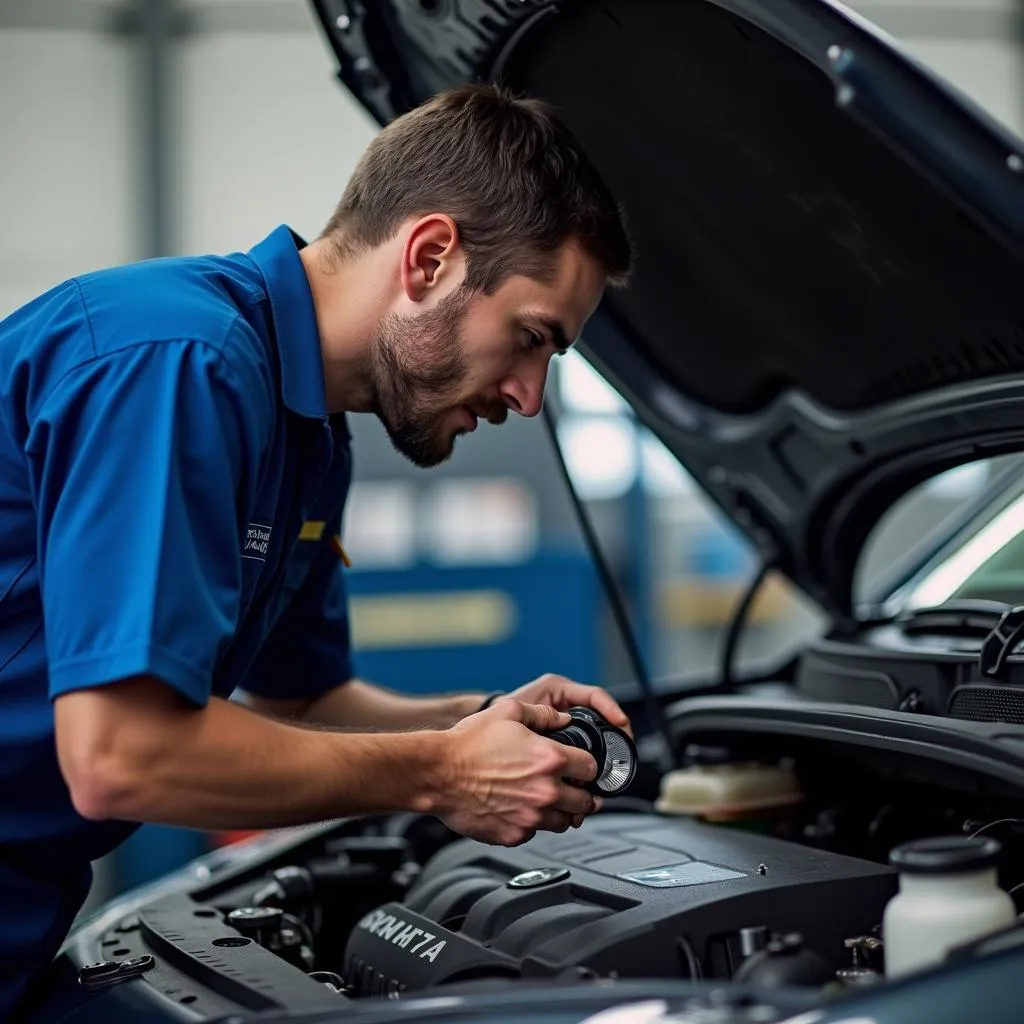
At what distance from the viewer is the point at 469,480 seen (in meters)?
6.79

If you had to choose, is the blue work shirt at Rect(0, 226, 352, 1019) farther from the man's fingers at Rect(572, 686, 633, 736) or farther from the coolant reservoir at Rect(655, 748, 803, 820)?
the coolant reservoir at Rect(655, 748, 803, 820)

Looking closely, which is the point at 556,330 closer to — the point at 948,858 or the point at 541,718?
the point at 541,718

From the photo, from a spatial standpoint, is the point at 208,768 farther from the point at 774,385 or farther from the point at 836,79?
the point at 774,385

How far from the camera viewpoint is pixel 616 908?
4.34 feet

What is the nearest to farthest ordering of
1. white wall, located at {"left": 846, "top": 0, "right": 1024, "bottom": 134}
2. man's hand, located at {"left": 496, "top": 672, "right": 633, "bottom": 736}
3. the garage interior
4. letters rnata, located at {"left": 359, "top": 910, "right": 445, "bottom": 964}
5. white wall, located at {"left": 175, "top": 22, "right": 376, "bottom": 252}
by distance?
letters rnata, located at {"left": 359, "top": 910, "right": 445, "bottom": 964}
man's hand, located at {"left": 496, "top": 672, "right": 633, "bottom": 736}
the garage interior
white wall, located at {"left": 175, "top": 22, "right": 376, "bottom": 252}
white wall, located at {"left": 846, "top": 0, "right": 1024, "bottom": 134}

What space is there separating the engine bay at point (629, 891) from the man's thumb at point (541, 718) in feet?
0.55

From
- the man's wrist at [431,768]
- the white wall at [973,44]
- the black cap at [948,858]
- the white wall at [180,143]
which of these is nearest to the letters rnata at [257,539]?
the man's wrist at [431,768]

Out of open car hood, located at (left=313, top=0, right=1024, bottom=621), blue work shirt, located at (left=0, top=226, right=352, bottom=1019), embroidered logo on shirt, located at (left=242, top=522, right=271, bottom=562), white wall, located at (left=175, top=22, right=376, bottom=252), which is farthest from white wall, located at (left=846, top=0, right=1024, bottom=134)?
embroidered logo on shirt, located at (left=242, top=522, right=271, bottom=562)

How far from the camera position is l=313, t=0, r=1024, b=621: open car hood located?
123cm

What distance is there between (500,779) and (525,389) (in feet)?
1.45

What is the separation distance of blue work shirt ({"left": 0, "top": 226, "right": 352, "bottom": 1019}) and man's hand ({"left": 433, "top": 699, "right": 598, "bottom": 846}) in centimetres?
24

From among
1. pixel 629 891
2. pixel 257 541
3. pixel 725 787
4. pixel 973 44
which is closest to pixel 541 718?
pixel 629 891

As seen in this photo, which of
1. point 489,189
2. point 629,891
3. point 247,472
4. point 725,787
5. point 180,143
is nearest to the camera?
point 247,472

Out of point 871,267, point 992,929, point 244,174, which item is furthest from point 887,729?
point 244,174
